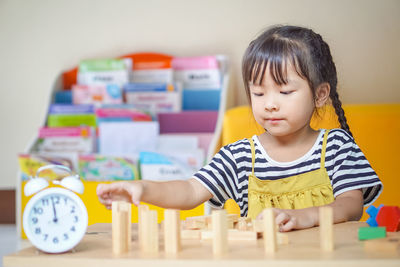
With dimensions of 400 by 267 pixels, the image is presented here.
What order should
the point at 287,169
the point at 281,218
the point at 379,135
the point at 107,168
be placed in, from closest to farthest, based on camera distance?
the point at 281,218, the point at 287,169, the point at 379,135, the point at 107,168

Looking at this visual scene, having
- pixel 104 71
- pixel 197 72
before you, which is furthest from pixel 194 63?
pixel 104 71

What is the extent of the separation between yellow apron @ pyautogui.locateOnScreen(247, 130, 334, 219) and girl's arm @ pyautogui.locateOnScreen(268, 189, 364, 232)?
53 mm

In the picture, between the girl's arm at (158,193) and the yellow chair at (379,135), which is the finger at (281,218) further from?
the yellow chair at (379,135)

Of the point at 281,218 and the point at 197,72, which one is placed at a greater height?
the point at 197,72

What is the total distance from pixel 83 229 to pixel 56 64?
230 centimetres

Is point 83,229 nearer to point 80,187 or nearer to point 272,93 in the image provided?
point 80,187

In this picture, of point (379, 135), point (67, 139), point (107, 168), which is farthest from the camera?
point (67, 139)

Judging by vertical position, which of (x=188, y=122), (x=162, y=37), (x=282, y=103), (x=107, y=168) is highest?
(x=162, y=37)

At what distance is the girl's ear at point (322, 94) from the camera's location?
Answer: 1140 millimetres

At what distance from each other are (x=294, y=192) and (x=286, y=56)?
26cm

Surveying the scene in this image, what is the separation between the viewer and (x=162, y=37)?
2.78m

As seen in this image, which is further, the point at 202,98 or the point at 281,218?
the point at 202,98

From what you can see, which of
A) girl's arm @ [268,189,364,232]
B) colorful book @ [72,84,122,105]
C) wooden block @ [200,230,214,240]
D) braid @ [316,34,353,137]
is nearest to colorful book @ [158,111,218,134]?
colorful book @ [72,84,122,105]

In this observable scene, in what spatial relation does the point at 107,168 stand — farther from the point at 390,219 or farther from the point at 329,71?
the point at 390,219
